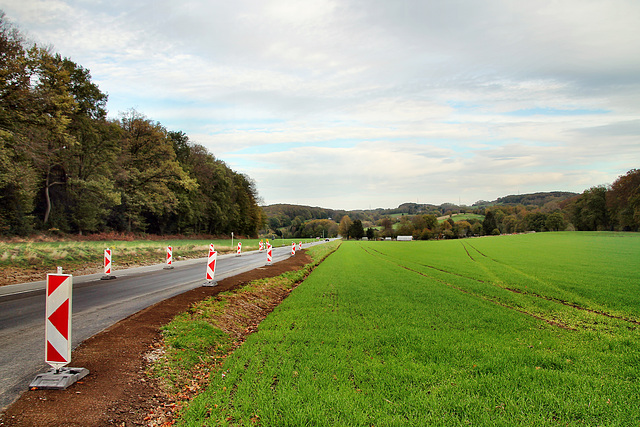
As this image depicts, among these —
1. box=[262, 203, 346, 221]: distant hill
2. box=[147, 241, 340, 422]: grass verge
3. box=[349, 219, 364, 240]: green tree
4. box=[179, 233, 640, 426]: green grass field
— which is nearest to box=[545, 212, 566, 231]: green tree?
box=[349, 219, 364, 240]: green tree

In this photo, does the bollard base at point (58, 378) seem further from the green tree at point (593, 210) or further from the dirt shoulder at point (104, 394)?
the green tree at point (593, 210)

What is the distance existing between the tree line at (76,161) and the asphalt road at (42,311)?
8.61 m

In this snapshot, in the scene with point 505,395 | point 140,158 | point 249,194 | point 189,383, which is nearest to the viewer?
point 505,395

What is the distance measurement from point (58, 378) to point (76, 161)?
39.3m

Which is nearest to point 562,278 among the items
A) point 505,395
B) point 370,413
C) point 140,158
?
point 505,395

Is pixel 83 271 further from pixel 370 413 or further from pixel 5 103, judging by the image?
pixel 370 413

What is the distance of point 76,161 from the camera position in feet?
114

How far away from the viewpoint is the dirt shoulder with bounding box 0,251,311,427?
3.33 meters

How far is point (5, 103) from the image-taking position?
15344 mm

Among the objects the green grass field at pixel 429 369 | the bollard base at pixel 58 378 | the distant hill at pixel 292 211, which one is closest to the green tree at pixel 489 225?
the distant hill at pixel 292 211

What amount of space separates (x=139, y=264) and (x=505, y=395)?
21831mm

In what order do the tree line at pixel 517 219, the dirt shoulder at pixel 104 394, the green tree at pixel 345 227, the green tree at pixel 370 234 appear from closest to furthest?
1. the dirt shoulder at pixel 104 394
2. the tree line at pixel 517 219
3. the green tree at pixel 370 234
4. the green tree at pixel 345 227

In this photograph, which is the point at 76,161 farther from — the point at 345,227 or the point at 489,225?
the point at 345,227

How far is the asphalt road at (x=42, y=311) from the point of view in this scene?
4500 mm
